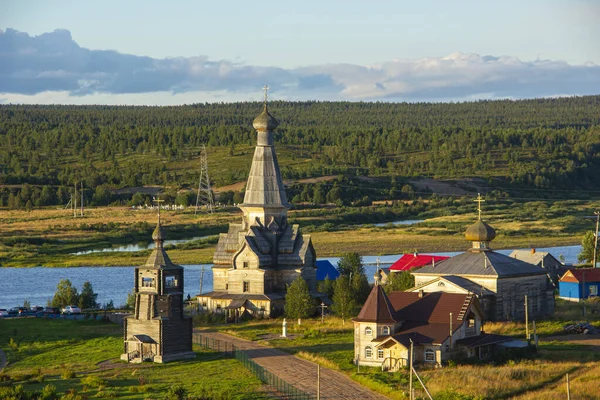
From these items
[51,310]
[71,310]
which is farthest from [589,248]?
[51,310]

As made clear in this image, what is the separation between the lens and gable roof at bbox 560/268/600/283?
60906 mm

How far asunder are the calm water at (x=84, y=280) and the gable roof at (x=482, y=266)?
15882mm

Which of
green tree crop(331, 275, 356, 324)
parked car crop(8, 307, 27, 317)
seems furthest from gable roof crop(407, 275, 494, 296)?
parked car crop(8, 307, 27, 317)

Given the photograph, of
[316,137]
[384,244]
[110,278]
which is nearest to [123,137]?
[316,137]

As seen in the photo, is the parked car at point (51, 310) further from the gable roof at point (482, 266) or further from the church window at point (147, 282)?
the gable roof at point (482, 266)

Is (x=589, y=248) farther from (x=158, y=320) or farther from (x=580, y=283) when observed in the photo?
(x=158, y=320)

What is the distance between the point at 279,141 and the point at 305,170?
126ft

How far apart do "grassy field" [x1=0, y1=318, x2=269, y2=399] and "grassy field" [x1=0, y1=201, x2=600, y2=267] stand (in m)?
36.2

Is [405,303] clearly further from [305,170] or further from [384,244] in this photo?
[305,170]

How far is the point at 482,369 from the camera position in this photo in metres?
40.7

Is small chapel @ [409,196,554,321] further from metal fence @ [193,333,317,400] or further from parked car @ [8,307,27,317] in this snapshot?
parked car @ [8,307,27,317]

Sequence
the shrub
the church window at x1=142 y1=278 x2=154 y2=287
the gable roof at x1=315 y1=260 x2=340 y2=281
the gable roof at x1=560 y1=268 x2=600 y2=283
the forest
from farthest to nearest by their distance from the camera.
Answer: the forest → the gable roof at x1=315 y1=260 x2=340 y2=281 → the gable roof at x1=560 y1=268 x2=600 y2=283 → the church window at x1=142 y1=278 x2=154 y2=287 → the shrub

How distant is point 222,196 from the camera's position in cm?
13212

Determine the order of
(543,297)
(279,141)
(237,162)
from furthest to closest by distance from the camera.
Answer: (279,141), (237,162), (543,297)
